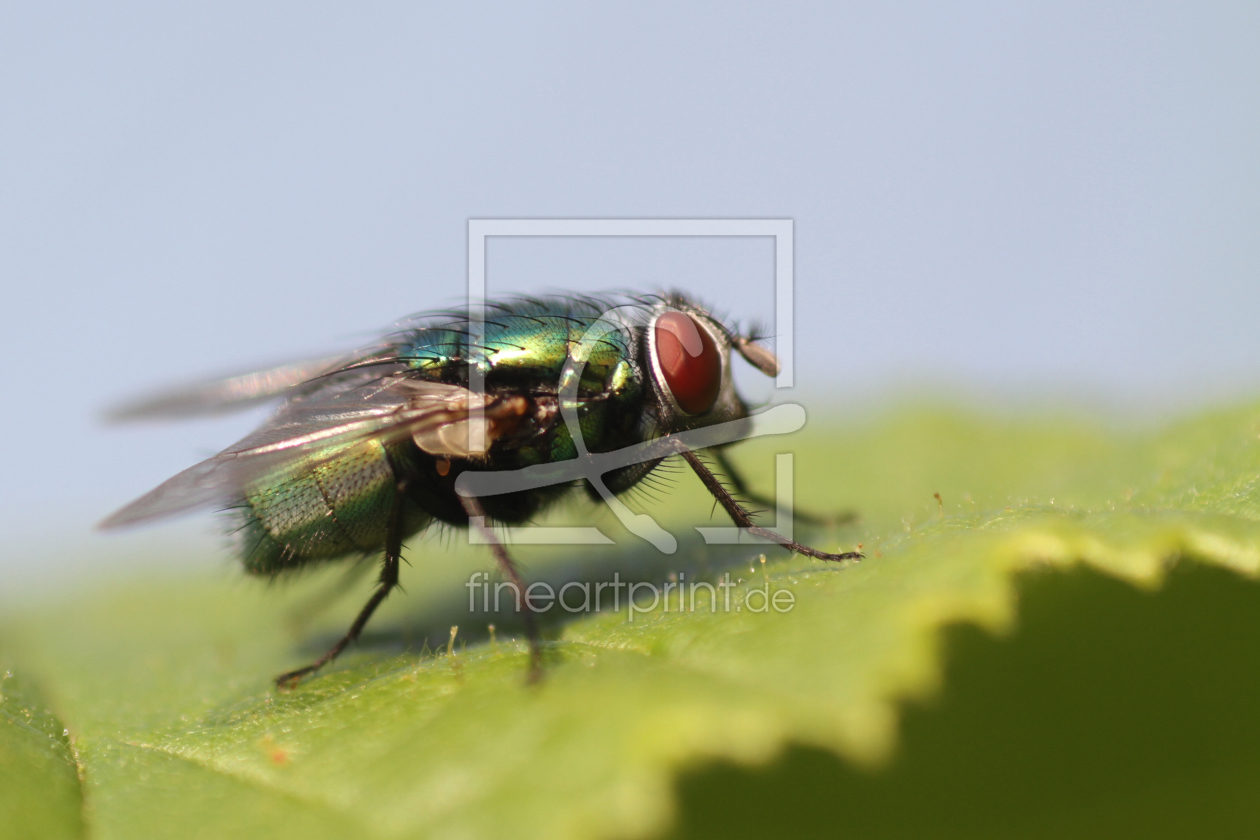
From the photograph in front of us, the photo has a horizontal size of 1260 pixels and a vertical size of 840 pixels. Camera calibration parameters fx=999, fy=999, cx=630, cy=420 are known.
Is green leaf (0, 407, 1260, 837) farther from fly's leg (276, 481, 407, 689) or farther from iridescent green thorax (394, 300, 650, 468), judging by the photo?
iridescent green thorax (394, 300, 650, 468)

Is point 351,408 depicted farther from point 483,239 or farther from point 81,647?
point 81,647

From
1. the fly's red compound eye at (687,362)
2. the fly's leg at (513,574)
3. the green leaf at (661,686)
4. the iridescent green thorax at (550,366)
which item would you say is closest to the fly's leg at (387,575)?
the green leaf at (661,686)

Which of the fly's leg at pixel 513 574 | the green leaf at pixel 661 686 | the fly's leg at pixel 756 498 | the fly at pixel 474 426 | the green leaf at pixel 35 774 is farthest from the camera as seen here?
the fly's leg at pixel 756 498

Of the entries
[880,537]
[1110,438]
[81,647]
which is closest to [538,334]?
[880,537]

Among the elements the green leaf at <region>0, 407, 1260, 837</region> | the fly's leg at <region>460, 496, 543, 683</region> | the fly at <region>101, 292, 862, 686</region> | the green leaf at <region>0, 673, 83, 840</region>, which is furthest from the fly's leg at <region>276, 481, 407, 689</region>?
the green leaf at <region>0, 673, 83, 840</region>

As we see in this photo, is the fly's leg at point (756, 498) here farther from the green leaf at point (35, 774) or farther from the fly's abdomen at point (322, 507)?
the green leaf at point (35, 774)

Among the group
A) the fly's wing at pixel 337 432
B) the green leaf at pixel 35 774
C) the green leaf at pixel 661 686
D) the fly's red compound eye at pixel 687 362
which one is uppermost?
the fly's red compound eye at pixel 687 362

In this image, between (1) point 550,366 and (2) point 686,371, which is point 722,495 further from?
(1) point 550,366
